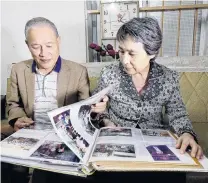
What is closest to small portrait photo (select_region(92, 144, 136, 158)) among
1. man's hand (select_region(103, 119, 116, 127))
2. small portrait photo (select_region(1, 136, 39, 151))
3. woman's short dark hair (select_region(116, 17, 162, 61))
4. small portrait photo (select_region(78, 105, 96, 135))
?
small portrait photo (select_region(78, 105, 96, 135))

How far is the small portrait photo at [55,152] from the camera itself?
64 centimetres

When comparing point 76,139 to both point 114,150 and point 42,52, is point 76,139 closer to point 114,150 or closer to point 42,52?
point 114,150

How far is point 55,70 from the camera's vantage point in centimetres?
125

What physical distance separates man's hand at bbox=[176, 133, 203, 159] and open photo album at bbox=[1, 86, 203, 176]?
2cm

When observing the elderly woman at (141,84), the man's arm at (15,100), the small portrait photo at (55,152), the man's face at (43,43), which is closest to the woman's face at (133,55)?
the elderly woman at (141,84)

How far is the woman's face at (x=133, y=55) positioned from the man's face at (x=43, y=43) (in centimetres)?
36

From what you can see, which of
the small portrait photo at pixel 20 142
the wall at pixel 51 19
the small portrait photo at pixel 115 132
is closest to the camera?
the small portrait photo at pixel 20 142

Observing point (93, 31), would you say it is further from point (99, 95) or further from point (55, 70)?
point (99, 95)

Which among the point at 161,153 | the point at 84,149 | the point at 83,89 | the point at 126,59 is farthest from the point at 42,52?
the point at 161,153

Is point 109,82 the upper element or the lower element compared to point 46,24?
lower

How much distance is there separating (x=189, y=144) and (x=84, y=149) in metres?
0.36

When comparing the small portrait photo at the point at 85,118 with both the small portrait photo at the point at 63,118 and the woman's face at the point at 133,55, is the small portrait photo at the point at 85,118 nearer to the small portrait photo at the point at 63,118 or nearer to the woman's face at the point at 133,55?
the small portrait photo at the point at 63,118

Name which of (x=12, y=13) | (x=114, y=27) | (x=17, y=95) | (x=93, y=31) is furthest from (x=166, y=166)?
(x=12, y=13)

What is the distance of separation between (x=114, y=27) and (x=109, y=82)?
3.81 feet
